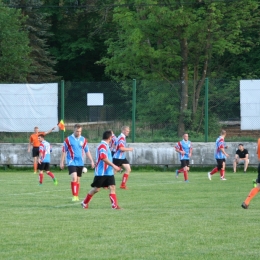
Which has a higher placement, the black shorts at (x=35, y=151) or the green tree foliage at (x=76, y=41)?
the green tree foliage at (x=76, y=41)

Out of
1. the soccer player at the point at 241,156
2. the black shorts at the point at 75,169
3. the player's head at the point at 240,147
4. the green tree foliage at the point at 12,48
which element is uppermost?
the green tree foliage at the point at 12,48

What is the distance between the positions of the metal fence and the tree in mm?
12697

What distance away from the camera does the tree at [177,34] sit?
47500 mm

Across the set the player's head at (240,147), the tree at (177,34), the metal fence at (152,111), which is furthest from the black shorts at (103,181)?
the tree at (177,34)

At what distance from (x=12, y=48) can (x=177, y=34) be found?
12.2 m

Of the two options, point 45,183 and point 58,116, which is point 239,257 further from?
point 58,116

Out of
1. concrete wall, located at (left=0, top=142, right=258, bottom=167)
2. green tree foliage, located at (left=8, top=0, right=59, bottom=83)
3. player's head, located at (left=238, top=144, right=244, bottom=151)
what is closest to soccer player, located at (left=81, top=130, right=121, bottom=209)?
player's head, located at (left=238, top=144, right=244, bottom=151)

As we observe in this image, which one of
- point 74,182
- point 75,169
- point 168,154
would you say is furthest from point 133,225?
point 168,154

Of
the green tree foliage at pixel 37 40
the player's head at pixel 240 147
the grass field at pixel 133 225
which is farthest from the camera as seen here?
the green tree foliage at pixel 37 40

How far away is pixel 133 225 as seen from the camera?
44.2 feet

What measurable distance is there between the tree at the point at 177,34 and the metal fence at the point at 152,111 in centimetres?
1270

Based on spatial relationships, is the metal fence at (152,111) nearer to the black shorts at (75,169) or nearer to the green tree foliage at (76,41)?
the black shorts at (75,169)

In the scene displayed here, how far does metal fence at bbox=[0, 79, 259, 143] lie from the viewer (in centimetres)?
3434

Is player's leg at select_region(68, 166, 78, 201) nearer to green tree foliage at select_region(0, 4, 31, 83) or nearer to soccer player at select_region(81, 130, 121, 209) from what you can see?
soccer player at select_region(81, 130, 121, 209)
